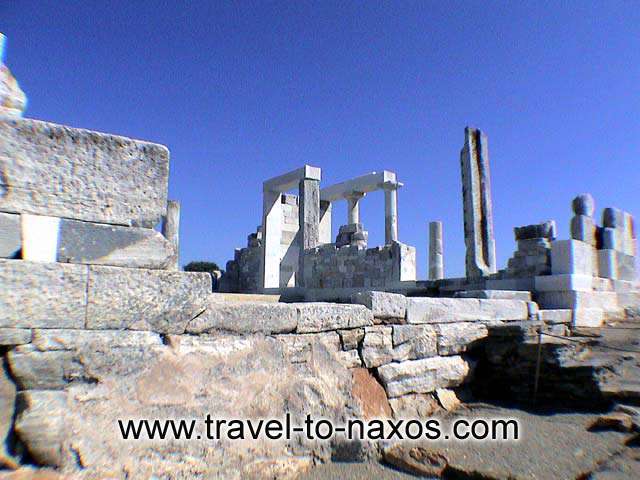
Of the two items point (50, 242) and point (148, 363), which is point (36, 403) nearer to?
point (148, 363)

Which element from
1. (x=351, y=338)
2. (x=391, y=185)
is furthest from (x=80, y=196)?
(x=391, y=185)

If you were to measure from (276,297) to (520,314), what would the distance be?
4.13 meters

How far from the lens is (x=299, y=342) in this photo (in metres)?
3.25

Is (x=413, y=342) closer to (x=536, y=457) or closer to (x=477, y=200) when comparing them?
(x=536, y=457)

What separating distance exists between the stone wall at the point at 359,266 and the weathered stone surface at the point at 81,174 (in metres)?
6.34

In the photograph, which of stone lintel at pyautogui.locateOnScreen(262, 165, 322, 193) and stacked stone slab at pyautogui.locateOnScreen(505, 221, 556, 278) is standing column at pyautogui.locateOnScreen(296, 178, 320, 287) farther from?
stacked stone slab at pyautogui.locateOnScreen(505, 221, 556, 278)

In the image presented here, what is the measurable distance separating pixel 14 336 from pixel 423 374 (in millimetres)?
2966

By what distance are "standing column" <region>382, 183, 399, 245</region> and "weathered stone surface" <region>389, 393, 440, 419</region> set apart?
1151cm

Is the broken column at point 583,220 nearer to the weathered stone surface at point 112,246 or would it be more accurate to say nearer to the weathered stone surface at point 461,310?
the weathered stone surface at point 461,310

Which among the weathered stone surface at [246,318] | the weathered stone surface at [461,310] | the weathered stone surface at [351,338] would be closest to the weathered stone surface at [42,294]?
the weathered stone surface at [246,318]

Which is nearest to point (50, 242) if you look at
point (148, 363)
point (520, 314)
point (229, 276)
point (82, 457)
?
point (148, 363)

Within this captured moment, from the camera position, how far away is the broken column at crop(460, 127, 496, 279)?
770cm

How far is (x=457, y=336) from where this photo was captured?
4426 millimetres

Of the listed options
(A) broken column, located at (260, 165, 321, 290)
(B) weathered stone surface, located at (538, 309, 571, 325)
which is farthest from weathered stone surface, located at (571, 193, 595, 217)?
(A) broken column, located at (260, 165, 321, 290)
